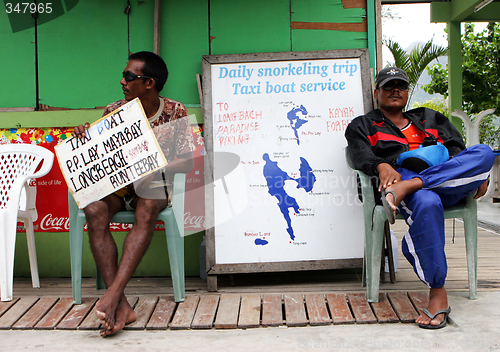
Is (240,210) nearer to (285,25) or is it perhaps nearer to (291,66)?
(291,66)

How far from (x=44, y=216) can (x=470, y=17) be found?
9.42m

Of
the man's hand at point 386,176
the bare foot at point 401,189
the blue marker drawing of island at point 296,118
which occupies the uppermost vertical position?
the blue marker drawing of island at point 296,118

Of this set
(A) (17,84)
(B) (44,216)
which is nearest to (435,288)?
(B) (44,216)

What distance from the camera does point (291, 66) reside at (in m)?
2.83

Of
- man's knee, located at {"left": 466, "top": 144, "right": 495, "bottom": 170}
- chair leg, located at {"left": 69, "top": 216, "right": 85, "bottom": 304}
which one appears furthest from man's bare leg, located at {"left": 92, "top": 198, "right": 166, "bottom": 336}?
man's knee, located at {"left": 466, "top": 144, "right": 495, "bottom": 170}

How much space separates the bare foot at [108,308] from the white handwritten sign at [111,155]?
573mm

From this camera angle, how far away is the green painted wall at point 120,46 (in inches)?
117

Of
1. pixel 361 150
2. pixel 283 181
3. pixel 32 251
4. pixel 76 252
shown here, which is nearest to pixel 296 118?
pixel 283 181

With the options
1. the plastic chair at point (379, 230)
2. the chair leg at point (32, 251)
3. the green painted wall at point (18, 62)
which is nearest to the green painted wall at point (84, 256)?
the chair leg at point (32, 251)

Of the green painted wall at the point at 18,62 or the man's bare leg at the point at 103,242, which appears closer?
the man's bare leg at the point at 103,242

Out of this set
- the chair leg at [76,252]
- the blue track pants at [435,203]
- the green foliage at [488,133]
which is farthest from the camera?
the green foliage at [488,133]

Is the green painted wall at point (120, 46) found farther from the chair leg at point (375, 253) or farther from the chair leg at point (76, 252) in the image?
the chair leg at point (375, 253)

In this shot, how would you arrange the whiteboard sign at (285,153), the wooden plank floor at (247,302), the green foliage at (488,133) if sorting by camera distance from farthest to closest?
the green foliage at (488,133), the whiteboard sign at (285,153), the wooden plank floor at (247,302)

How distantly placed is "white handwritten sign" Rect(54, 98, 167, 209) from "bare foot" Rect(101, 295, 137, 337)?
60 cm
